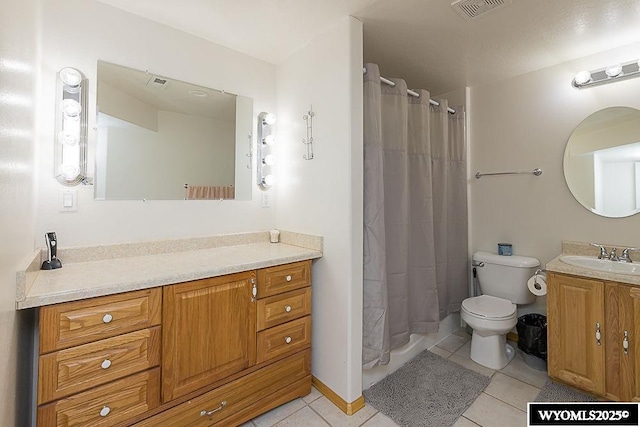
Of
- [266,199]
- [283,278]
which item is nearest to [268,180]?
[266,199]

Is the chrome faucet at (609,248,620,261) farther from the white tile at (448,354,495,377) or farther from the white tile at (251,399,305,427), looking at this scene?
the white tile at (251,399,305,427)

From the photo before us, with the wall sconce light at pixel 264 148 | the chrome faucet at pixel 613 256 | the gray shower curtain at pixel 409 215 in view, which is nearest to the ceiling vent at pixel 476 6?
the gray shower curtain at pixel 409 215

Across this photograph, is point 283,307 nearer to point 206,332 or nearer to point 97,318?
point 206,332

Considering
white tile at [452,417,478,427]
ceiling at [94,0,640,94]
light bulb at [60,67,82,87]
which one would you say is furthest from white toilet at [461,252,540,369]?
light bulb at [60,67,82,87]

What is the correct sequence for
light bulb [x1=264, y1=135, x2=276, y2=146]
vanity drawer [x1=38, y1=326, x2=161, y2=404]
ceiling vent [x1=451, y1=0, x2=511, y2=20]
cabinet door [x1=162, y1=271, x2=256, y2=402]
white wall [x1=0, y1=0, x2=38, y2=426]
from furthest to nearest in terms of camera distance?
light bulb [x1=264, y1=135, x2=276, y2=146] → ceiling vent [x1=451, y1=0, x2=511, y2=20] → cabinet door [x1=162, y1=271, x2=256, y2=402] → vanity drawer [x1=38, y1=326, x2=161, y2=404] → white wall [x1=0, y1=0, x2=38, y2=426]

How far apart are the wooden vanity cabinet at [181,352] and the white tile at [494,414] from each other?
99 centimetres

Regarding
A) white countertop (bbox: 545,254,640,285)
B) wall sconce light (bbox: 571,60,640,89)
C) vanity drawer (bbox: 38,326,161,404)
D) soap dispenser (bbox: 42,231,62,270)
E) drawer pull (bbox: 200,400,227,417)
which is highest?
wall sconce light (bbox: 571,60,640,89)

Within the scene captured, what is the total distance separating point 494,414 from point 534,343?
0.78 metres

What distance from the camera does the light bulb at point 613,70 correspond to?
1.98 metres

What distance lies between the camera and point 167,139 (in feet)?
6.11

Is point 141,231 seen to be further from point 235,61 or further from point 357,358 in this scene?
point 357,358

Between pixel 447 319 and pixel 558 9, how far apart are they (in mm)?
2382

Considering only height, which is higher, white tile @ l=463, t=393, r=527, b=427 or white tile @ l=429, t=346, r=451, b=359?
white tile @ l=429, t=346, r=451, b=359

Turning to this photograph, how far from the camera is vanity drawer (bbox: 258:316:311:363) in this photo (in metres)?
1.65
